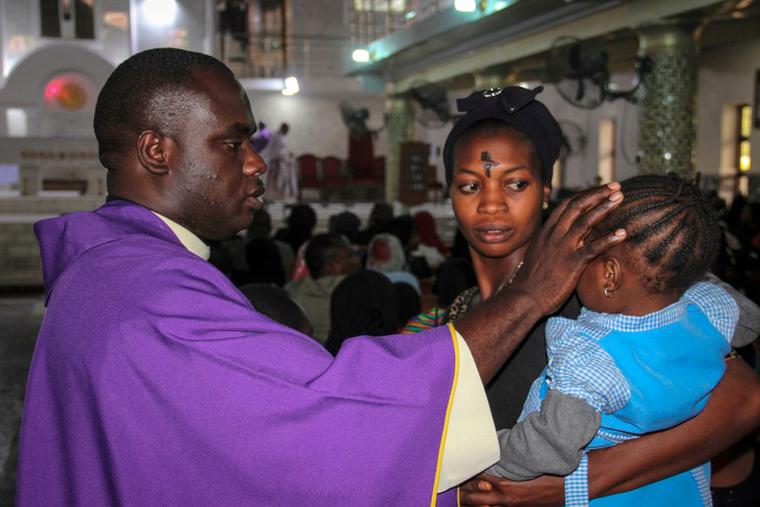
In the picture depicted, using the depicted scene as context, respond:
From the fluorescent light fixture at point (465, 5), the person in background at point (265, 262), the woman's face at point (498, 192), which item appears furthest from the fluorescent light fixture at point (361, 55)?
the woman's face at point (498, 192)

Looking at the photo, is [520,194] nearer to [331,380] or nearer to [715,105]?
[331,380]

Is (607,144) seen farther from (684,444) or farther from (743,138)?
(684,444)

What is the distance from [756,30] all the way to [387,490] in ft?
37.5

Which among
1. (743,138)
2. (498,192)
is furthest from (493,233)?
(743,138)

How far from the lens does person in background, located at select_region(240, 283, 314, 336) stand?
2.35 meters

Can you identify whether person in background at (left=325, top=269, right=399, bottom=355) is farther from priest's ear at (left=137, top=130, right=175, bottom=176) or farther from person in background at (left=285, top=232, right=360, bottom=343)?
priest's ear at (left=137, top=130, right=175, bottom=176)

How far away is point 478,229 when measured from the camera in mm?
1656

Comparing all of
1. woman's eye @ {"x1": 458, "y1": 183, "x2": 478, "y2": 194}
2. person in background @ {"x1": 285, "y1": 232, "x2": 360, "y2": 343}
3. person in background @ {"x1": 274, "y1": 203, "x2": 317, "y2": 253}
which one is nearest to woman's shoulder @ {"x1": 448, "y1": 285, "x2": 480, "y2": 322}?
woman's eye @ {"x1": 458, "y1": 183, "x2": 478, "y2": 194}

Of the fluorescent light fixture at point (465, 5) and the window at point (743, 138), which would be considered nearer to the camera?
the fluorescent light fixture at point (465, 5)

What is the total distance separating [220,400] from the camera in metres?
1.14

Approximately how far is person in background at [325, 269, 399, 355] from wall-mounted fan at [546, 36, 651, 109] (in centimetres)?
524

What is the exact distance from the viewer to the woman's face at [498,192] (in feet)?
5.31

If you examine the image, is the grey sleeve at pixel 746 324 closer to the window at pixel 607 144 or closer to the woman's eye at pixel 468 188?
the woman's eye at pixel 468 188

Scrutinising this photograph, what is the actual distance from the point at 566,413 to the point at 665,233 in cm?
37
